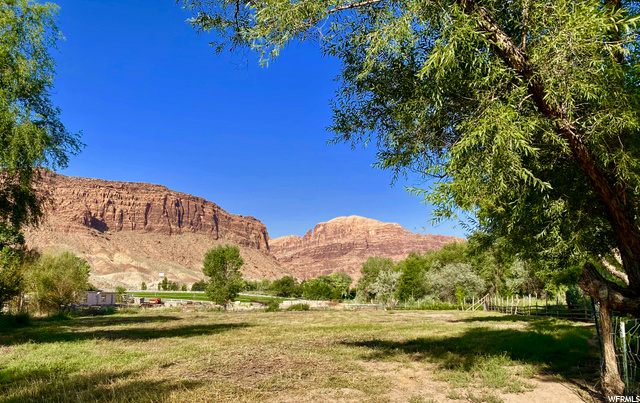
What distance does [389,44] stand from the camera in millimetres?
6676

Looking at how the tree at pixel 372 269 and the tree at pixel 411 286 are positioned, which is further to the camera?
the tree at pixel 372 269

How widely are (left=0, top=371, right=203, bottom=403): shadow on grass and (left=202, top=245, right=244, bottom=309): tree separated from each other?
131 feet

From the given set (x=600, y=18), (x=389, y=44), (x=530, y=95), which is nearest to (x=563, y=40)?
(x=600, y=18)

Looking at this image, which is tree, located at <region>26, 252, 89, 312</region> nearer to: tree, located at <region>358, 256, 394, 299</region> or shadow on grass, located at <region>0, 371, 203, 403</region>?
shadow on grass, located at <region>0, 371, 203, 403</region>

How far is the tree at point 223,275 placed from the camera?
47.7 meters

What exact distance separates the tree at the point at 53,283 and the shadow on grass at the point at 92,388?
2306cm

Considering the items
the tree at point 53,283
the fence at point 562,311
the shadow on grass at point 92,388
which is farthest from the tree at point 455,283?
the shadow on grass at point 92,388

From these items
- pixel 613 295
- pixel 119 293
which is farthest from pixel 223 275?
pixel 613 295

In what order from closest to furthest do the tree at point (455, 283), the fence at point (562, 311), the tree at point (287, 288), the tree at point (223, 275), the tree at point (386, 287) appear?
the fence at point (562, 311), the tree at point (223, 275), the tree at point (455, 283), the tree at point (386, 287), the tree at point (287, 288)

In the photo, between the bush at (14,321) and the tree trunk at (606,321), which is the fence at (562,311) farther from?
the bush at (14,321)

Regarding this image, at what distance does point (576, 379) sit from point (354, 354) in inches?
229

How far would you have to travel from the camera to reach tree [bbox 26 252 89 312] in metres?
27.9

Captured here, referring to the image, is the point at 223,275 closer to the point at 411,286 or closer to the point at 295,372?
the point at 411,286

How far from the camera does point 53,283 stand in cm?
2966
